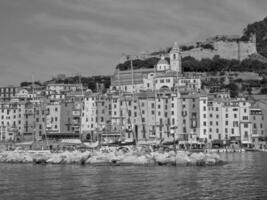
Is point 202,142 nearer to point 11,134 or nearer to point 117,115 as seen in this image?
point 117,115

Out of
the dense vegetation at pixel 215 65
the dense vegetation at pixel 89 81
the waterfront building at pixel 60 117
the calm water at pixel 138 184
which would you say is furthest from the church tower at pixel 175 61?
the calm water at pixel 138 184

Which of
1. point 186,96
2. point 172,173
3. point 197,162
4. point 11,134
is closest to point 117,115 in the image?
point 186,96

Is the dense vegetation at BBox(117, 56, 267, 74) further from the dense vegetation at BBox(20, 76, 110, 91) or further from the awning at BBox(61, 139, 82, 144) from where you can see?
the awning at BBox(61, 139, 82, 144)

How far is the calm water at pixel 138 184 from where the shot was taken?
2793cm

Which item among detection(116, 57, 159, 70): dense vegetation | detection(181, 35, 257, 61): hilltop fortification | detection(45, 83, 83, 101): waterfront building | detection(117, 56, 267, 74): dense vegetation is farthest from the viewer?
detection(181, 35, 257, 61): hilltop fortification

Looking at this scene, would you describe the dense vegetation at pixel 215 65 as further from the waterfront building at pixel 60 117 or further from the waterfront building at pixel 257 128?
the waterfront building at pixel 60 117

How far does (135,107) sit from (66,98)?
14344mm

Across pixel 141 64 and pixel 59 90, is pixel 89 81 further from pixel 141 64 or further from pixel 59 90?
pixel 59 90

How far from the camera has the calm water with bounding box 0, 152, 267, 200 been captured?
2793 cm

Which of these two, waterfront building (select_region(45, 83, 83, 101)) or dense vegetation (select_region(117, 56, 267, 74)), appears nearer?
waterfront building (select_region(45, 83, 83, 101))

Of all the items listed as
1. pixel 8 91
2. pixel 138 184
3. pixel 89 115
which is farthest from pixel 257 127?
pixel 138 184

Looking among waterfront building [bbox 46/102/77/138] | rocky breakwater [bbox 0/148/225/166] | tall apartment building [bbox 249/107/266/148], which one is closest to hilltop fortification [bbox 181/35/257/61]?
tall apartment building [bbox 249/107/266/148]

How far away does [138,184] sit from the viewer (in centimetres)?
3247

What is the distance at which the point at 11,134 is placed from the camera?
91000 millimetres
